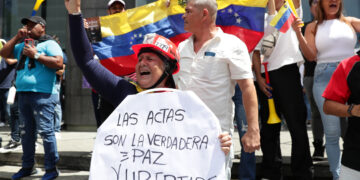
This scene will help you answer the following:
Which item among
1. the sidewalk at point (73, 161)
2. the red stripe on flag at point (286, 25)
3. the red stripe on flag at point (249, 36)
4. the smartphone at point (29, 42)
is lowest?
the sidewalk at point (73, 161)

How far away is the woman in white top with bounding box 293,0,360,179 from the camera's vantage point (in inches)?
149

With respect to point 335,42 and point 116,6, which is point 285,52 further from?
point 116,6

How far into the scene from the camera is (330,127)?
3.79 metres

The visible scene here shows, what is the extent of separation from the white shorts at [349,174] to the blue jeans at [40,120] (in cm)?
334

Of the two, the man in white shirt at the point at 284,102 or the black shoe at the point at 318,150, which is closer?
the man in white shirt at the point at 284,102

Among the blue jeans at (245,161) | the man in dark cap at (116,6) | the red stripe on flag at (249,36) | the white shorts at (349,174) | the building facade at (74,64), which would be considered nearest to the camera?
the white shorts at (349,174)

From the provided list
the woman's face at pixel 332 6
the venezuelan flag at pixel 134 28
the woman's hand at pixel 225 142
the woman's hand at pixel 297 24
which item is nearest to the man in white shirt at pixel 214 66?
the woman's hand at pixel 225 142

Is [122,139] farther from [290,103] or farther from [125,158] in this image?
[290,103]

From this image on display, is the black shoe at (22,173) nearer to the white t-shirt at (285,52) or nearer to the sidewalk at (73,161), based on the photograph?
the sidewalk at (73,161)

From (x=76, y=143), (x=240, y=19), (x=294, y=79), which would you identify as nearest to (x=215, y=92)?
(x=240, y=19)

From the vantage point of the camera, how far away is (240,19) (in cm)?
374

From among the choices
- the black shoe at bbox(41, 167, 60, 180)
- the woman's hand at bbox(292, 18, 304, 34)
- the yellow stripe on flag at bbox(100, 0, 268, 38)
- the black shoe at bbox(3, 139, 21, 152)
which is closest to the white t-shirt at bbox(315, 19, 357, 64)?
the woman's hand at bbox(292, 18, 304, 34)

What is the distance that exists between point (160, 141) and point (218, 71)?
2.93 ft

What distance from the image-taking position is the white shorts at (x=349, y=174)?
2.39 metres
